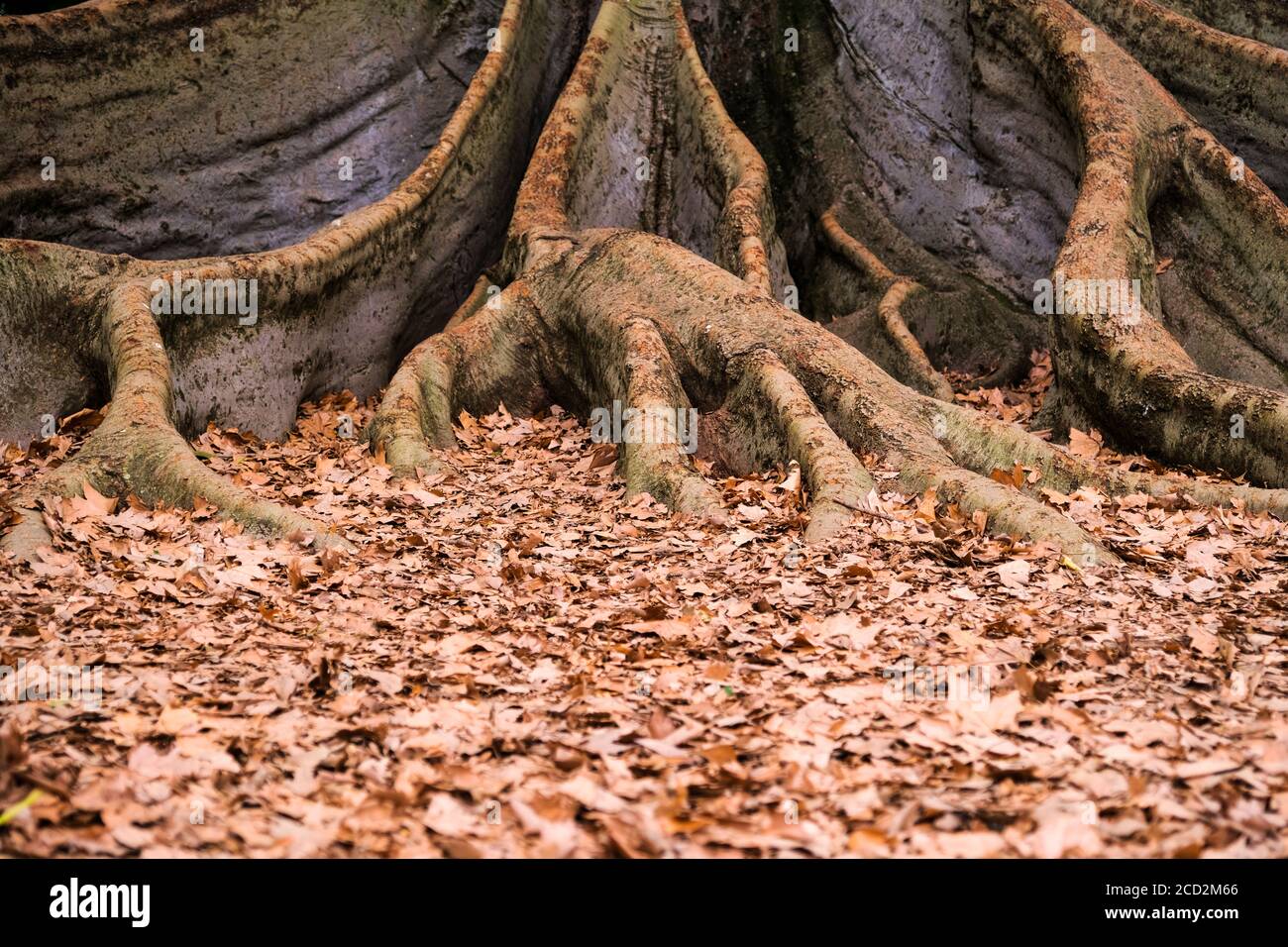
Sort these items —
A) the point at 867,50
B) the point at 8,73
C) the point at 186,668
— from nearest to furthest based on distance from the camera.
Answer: the point at 186,668, the point at 8,73, the point at 867,50

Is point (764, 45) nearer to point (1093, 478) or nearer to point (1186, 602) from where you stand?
point (1093, 478)

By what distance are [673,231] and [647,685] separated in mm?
6571

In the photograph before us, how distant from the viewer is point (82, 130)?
28.4 ft

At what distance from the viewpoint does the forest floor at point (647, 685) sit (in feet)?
9.82

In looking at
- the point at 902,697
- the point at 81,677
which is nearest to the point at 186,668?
the point at 81,677

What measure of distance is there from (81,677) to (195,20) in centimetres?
719
